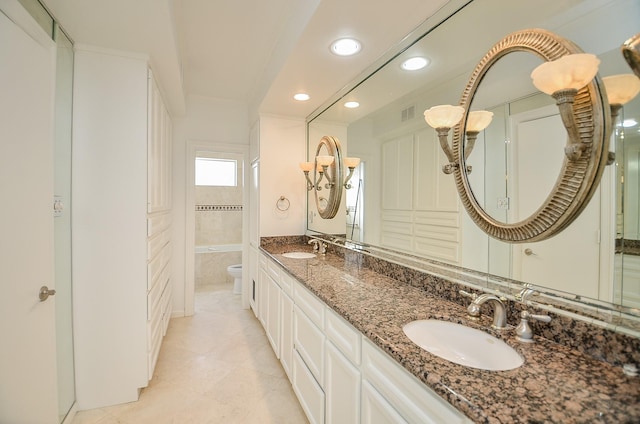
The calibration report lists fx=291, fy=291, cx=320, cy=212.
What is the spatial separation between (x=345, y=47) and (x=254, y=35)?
83cm

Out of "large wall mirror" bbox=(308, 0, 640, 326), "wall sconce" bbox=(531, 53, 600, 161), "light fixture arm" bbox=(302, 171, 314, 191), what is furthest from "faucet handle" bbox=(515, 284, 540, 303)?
"light fixture arm" bbox=(302, 171, 314, 191)

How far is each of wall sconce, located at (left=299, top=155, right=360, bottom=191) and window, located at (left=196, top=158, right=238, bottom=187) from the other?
8.17ft

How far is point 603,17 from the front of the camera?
2.91 ft

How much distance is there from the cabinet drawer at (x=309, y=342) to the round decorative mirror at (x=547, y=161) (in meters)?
0.99

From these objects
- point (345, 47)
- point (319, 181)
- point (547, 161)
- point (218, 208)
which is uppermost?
point (345, 47)

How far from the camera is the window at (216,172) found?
5.05 m

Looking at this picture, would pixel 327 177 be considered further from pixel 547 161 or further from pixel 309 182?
pixel 547 161

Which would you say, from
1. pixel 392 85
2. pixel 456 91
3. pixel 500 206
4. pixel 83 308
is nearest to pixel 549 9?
pixel 456 91

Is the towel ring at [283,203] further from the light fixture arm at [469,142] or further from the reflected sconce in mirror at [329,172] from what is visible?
the light fixture arm at [469,142]

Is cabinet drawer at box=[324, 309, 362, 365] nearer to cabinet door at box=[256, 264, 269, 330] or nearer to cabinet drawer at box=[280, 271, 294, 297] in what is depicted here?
cabinet drawer at box=[280, 271, 294, 297]

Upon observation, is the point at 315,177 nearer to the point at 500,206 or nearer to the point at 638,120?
the point at 500,206

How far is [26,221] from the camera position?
1.28 m

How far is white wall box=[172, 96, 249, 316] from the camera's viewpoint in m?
3.35

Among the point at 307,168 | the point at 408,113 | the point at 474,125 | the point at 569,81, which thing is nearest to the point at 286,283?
the point at 307,168
